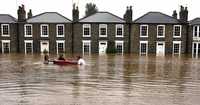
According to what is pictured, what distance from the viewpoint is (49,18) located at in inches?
2083

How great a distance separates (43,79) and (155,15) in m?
35.8

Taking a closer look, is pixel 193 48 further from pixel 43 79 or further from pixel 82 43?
pixel 43 79

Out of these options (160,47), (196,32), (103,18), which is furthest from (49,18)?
(196,32)

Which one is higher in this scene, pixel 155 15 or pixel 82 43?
pixel 155 15

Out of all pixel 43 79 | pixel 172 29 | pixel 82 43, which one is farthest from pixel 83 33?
pixel 43 79

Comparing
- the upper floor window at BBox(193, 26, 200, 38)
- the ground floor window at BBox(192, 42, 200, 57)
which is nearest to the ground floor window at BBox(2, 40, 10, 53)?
the ground floor window at BBox(192, 42, 200, 57)

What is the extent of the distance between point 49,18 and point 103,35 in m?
8.68

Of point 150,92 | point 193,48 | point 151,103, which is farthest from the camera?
point 193,48

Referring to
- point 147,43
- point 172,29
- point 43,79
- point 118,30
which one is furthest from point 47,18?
point 43,79

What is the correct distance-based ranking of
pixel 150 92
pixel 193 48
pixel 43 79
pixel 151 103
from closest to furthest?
1. pixel 151 103
2. pixel 150 92
3. pixel 43 79
4. pixel 193 48

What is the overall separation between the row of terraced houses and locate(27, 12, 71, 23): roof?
0.49 ft

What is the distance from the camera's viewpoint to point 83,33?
51656 millimetres

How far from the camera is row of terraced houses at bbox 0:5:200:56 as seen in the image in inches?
2018

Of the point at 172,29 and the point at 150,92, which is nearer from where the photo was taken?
the point at 150,92
